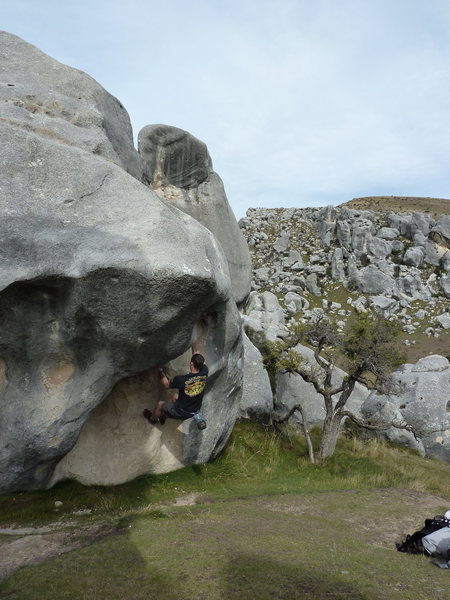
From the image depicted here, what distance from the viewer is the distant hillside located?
321 feet

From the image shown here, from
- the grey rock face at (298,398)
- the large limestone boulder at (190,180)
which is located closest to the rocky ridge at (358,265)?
the grey rock face at (298,398)

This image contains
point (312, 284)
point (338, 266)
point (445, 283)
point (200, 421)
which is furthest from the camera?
point (338, 266)

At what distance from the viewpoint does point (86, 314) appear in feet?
30.0

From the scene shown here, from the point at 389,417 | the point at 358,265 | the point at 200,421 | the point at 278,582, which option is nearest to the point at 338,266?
the point at 358,265

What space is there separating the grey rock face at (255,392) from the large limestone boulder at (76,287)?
7.59 metres

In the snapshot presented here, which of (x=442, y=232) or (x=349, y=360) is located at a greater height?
(x=442, y=232)

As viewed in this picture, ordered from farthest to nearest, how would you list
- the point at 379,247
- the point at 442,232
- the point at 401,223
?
the point at 401,223 → the point at 379,247 → the point at 442,232

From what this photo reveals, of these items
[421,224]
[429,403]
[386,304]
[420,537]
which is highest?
[421,224]

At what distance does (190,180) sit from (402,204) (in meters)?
97.4

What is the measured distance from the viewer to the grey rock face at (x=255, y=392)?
18.5 metres

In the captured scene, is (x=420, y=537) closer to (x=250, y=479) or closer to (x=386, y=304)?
(x=250, y=479)

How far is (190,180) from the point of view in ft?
65.1

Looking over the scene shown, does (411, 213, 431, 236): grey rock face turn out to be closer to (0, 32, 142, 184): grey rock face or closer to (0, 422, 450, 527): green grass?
(0, 422, 450, 527): green grass

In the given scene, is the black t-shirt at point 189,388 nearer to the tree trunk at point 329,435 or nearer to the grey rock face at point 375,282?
the tree trunk at point 329,435
